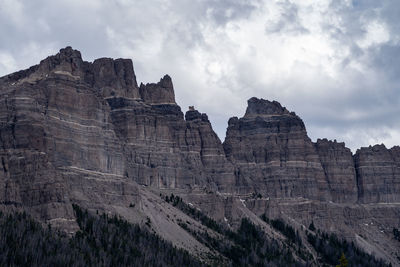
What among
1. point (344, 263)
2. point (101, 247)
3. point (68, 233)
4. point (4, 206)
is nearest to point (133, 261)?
point (101, 247)

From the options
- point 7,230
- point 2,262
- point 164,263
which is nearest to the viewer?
point 2,262

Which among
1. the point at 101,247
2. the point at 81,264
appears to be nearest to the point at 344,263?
the point at 81,264

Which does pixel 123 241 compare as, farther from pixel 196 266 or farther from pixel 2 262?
pixel 2 262

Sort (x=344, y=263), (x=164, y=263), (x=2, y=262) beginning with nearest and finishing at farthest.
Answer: (x=344, y=263), (x=2, y=262), (x=164, y=263)

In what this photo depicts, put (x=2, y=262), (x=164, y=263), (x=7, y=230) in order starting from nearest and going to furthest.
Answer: (x=2, y=262) < (x=7, y=230) < (x=164, y=263)

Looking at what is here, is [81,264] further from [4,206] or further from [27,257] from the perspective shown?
[4,206]

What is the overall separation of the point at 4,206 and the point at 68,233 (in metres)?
17.4

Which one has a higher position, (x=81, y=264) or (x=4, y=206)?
(x=4, y=206)

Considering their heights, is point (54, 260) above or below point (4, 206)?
below

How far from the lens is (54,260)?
168 m

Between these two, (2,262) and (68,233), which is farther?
(68,233)

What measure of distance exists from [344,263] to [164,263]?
80283mm

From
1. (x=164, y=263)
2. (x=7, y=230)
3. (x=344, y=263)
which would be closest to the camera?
(x=344, y=263)

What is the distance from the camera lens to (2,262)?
160875 mm
